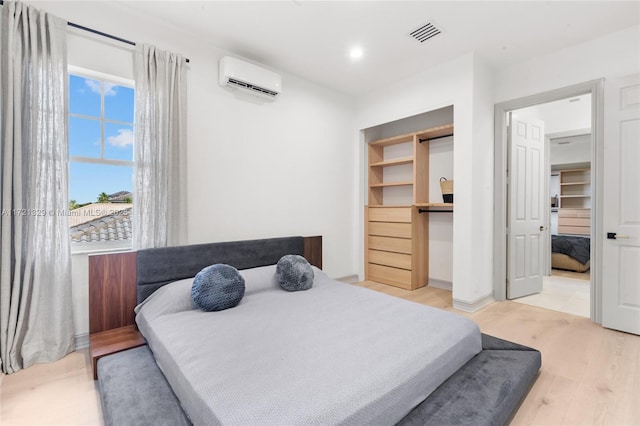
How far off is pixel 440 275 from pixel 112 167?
13.2 feet

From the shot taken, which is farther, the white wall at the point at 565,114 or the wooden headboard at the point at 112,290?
the white wall at the point at 565,114

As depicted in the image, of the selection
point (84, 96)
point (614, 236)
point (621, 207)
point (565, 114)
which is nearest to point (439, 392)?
point (614, 236)

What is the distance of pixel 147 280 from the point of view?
244 cm

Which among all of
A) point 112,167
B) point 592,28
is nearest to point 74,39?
point 112,167

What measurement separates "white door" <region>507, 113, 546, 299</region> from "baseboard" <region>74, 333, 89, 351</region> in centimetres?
431

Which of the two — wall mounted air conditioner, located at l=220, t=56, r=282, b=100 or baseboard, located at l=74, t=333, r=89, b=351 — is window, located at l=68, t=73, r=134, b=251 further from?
wall mounted air conditioner, located at l=220, t=56, r=282, b=100

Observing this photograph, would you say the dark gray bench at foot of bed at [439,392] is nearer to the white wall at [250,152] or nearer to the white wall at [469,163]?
the white wall at [250,152]

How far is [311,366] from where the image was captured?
4.57 ft

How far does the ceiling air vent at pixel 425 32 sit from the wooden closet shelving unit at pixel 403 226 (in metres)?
1.10

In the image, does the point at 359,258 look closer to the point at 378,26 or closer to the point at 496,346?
the point at 496,346

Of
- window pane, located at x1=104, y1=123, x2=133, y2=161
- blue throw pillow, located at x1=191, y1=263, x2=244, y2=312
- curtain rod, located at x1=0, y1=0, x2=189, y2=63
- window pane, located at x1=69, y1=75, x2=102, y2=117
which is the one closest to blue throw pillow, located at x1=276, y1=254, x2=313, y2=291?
blue throw pillow, located at x1=191, y1=263, x2=244, y2=312

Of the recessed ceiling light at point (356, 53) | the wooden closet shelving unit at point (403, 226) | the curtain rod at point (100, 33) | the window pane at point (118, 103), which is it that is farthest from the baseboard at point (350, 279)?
the curtain rod at point (100, 33)

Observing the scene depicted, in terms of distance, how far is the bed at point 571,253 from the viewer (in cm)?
491

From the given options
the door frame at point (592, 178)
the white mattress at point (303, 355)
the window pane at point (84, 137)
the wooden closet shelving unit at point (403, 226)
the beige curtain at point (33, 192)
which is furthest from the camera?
the wooden closet shelving unit at point (403, 226)
